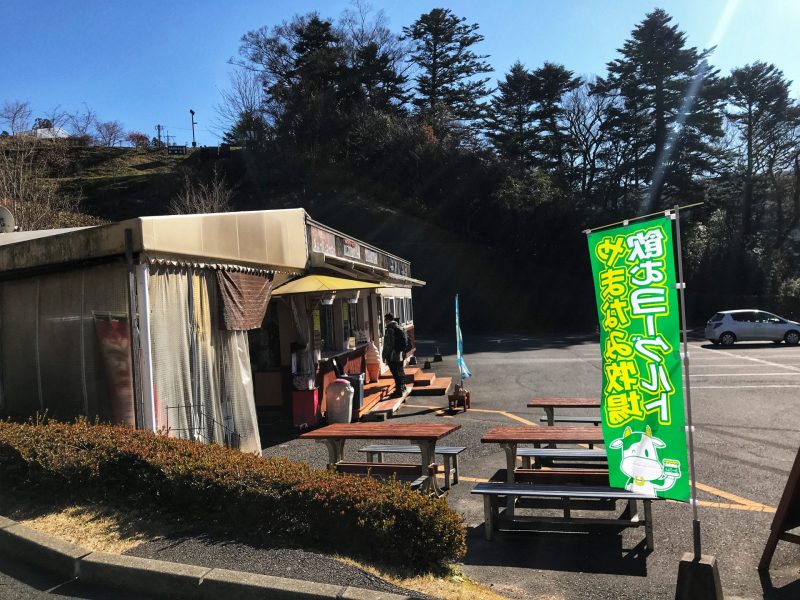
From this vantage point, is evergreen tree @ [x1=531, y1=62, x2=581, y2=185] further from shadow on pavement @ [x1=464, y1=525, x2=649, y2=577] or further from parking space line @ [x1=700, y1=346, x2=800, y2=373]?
shadow on pavement @ [x1=464, y1=525, x2=649, y2=577]

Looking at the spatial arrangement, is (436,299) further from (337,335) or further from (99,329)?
(99,329)

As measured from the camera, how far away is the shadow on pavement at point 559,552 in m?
4.79

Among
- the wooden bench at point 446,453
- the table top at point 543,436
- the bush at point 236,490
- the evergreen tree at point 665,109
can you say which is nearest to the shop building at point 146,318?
the bush at point 236,490

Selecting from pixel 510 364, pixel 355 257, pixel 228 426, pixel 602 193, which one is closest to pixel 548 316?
pixel 602 193

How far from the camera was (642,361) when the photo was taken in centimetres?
402

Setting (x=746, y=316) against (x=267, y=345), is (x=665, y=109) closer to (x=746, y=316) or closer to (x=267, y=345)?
(x=746, y=316)

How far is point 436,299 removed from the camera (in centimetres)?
4256

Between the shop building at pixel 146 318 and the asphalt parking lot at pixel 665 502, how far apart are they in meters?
1.84

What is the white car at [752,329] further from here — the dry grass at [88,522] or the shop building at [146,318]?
the dry grass at [88,522]

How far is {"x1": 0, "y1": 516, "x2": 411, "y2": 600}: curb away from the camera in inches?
155

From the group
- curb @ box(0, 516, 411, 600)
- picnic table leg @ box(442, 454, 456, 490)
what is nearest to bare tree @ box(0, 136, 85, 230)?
curb @ box(0, 516, 411, 600)

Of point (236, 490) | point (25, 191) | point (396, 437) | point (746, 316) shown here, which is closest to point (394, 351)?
point (396, 437)

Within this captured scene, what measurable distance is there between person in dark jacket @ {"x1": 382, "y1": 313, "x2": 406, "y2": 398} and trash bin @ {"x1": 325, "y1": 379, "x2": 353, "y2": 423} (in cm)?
265

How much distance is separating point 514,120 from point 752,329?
96.5ft
